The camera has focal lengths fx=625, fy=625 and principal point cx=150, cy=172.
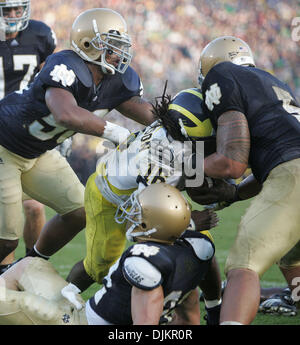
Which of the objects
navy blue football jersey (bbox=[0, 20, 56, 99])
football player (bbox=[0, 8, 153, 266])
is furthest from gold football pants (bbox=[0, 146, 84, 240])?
navy blue football jersey (bbox=[0, 20, 56, 99])

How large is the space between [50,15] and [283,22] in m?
3.42

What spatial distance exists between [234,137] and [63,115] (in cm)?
89

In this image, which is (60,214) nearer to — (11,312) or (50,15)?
(11,312)

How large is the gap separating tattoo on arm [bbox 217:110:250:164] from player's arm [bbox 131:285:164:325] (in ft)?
1.87

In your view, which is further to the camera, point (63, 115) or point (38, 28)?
point (38, 28)

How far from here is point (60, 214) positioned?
3346 mm

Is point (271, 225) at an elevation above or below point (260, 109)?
below

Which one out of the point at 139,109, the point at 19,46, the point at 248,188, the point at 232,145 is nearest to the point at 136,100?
→ the point at 139,109

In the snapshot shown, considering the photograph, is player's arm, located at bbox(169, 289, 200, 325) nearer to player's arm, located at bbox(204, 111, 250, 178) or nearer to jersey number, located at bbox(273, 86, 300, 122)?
player's arm, located at bbox(204, 111, 250, 178)

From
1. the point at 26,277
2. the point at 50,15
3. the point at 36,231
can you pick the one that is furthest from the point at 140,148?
the point at 50,15

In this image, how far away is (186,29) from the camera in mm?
9273

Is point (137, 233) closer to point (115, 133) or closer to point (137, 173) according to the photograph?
point (137, 173)
